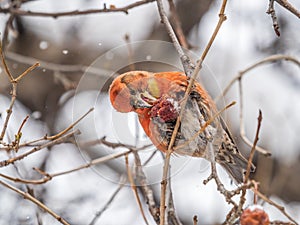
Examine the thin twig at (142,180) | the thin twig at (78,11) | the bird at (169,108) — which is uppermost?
the thin twig at (78,11)

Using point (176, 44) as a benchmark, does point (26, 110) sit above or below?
above

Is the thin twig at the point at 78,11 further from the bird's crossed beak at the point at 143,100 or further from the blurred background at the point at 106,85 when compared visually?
the bird's crossed beak at the point at 143,100

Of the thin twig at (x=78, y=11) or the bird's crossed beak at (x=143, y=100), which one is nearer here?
the bird's crossed beak at (x=143, y=100)

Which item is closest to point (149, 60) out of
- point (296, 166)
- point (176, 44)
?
point (176, 44)

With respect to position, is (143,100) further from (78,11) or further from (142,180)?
(78,11)

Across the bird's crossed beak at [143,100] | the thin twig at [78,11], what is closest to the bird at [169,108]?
the bird's crossed beak at [143,100]

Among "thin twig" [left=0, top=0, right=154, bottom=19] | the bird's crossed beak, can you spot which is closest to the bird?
the bird's crossed beak

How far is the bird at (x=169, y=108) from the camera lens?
74cm

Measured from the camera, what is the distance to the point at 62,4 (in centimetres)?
197

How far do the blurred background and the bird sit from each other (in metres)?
0.04

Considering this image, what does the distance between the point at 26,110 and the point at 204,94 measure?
3.18 feet

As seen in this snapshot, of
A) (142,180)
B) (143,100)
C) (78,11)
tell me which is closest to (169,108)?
(143,100)

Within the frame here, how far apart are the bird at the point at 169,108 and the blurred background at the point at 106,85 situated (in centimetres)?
4

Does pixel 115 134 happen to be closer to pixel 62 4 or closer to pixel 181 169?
pixel 181 169
